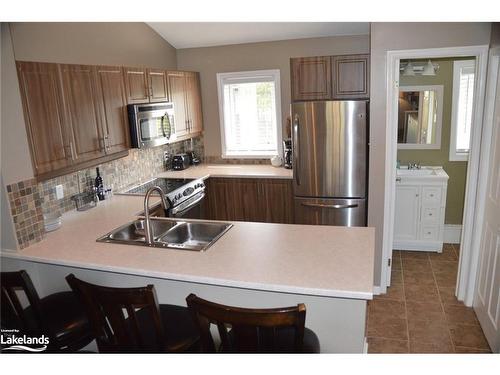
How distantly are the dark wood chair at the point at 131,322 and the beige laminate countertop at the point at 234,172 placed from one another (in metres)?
2.42

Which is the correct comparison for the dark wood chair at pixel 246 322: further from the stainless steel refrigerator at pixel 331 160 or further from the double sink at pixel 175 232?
the stainless steel refrigerator at pixel 331 160

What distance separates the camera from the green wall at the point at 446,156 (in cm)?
425

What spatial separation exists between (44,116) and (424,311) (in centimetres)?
326

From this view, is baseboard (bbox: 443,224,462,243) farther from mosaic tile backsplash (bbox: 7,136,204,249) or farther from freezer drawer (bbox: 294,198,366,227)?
mosaic tile backsplash (bbox: 7,136,204,249)

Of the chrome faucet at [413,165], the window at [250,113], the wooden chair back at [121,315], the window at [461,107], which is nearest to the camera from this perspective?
the wooden chair back at [121,315]

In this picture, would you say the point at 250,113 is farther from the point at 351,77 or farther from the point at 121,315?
the point at 121,315

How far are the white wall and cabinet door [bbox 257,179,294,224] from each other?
998 millimetres

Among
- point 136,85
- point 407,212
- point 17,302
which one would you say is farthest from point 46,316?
point 407,212

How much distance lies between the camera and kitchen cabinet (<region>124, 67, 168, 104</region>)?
351 cm

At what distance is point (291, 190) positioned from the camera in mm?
4156

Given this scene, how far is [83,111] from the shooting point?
2963 millimetres

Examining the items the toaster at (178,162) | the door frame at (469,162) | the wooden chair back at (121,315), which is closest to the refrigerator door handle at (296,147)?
the door frame at (469,162)

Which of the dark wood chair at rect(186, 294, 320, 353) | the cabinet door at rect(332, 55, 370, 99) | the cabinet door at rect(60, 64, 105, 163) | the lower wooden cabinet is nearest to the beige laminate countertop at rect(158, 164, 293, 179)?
the lower wooden cabinet
